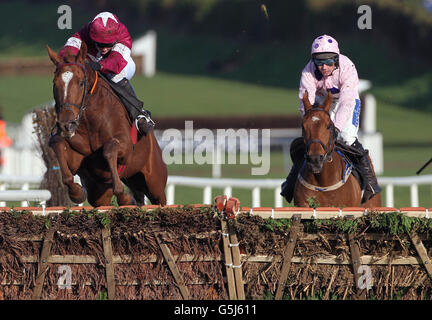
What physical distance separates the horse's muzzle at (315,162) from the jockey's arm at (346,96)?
0.58 metres

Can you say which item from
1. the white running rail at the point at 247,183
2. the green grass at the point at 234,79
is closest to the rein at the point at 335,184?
the white running rail at the point at 247,183

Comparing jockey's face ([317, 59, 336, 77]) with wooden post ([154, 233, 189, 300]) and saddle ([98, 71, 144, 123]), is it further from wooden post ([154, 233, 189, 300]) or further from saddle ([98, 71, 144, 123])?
wooden post ([154, 233, 189, 300])

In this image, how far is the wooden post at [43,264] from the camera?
5164 millimetres

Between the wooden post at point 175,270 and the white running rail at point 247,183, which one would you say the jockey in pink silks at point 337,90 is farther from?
the white running rail at point 247,183

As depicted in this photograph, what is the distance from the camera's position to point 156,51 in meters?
42.2

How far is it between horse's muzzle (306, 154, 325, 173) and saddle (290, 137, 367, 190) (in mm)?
617

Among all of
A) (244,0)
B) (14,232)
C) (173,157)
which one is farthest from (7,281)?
(244,0)

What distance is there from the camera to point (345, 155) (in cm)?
665

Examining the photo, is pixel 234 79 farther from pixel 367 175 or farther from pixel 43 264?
pixel 43 264

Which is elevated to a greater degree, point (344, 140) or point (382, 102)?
point (382, 102)

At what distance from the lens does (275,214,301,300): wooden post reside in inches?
196

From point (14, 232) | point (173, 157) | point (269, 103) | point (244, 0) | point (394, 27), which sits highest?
point (244, 0)
